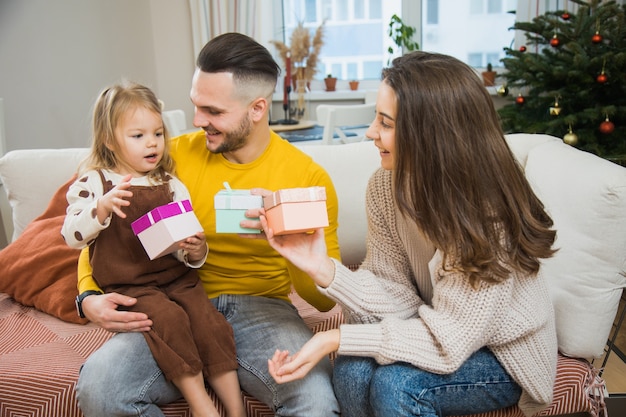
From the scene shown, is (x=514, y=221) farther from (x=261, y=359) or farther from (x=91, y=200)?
(x=91, y=200)

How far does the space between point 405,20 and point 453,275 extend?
4.02 meters

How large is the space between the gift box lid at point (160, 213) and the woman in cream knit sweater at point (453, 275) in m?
0.20

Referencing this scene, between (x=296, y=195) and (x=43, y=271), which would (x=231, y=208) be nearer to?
(x=296, y=195)

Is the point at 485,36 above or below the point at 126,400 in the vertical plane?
above

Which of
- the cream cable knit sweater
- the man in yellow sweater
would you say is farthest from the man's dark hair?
the cream cable knit sweater

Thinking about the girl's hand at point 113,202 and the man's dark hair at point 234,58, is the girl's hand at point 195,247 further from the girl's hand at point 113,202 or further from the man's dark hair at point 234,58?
the man's dark hair at point 234,58

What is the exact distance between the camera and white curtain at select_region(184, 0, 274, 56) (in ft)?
15.1

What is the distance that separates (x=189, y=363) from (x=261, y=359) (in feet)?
0.55

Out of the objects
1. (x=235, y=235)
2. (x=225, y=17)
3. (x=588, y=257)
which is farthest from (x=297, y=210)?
(x=225, y=17)

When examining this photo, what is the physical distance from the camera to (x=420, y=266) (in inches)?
55.0

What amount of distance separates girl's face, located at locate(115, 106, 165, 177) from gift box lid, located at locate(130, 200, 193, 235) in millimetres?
251

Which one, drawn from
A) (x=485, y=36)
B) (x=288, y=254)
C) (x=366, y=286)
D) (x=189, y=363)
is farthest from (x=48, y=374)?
(x=485, y=36)

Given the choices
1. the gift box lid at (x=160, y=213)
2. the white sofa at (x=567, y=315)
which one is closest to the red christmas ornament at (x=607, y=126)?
the white sofa at (x=567, y=315)

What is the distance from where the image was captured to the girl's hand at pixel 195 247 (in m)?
1.34
